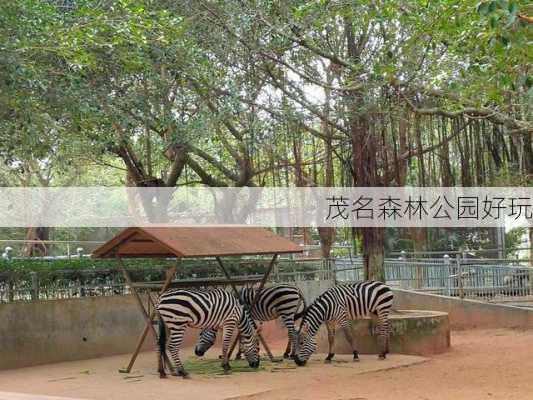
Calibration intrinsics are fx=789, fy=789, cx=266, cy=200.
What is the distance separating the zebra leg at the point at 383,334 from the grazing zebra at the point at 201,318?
183 cm

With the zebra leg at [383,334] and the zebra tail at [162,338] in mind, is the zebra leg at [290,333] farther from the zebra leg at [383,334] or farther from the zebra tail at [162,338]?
the zebra tail at [162,338]

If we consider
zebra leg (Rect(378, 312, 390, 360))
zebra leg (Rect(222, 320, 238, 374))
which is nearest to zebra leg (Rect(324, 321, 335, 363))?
zebra leg (Rect(378, 312, 390, 360))

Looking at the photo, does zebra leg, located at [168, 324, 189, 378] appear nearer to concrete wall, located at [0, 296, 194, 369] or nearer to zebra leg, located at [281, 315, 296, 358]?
zebra leg, located at [281, 315, 296, 358]

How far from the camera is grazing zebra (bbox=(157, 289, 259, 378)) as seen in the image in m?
9.54

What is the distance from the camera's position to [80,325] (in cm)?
1180

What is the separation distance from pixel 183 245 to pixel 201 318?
979 mm

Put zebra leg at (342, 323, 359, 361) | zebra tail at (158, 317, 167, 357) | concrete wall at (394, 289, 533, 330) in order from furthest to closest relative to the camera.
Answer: concrete wall at (394, 289, 533, 330)
zebra leg at (342, 323, 359, 361)
zebra tail at (158, 317, 167, 357)

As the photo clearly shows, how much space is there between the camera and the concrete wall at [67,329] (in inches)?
430

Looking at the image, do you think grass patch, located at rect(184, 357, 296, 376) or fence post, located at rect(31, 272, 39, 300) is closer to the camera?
grass patch, located at rect(184, 357, 296, 376)

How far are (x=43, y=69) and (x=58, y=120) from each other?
0.73 meters

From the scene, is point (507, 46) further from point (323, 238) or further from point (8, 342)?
point (323, 238)

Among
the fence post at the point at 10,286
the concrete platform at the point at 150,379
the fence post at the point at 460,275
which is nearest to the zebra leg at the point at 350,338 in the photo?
the concrete platform at the point at 150,379

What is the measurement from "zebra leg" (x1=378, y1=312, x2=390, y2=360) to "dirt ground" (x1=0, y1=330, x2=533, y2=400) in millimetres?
156

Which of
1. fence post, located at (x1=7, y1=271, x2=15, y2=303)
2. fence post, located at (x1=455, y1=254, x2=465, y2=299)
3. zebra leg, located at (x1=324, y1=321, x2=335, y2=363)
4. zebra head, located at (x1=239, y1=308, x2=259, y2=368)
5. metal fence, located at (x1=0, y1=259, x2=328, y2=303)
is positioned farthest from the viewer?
fence post, located at (x1=455, y1=254, x2=465, y2=299)
